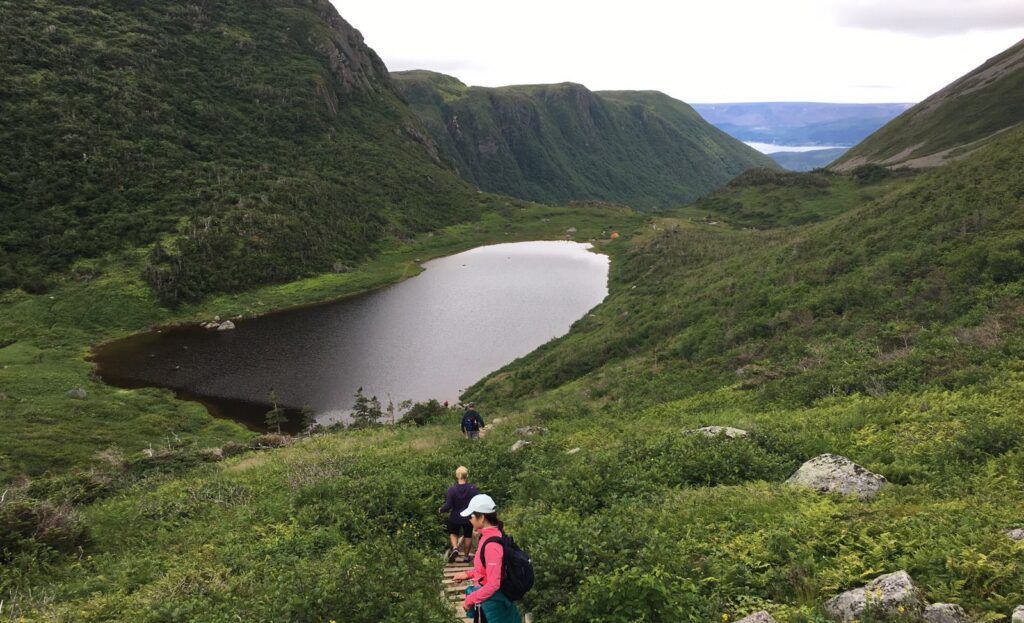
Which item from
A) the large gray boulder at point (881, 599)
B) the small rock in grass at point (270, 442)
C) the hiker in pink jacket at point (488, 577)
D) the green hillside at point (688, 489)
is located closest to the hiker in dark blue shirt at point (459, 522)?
the green hillside at point (688, 489)

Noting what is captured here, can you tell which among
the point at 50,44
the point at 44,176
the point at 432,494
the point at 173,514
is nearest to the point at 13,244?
the point at 44,176

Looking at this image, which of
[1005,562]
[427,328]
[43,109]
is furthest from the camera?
[43,109]

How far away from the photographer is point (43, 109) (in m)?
94.4

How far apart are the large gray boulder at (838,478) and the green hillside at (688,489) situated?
0.44 metres

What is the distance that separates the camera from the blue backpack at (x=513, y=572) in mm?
7469

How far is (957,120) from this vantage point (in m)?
126

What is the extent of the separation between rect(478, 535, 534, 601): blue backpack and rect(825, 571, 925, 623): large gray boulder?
181 inches

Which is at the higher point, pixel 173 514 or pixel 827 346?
pixel 827 346

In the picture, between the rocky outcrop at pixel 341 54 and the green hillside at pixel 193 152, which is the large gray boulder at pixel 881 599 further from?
the rocky outcrop at pixel 341 54

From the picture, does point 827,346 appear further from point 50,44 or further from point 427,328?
point 50,44

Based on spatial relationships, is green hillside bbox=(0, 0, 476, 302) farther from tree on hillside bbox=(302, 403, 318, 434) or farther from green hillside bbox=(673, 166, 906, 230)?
green hillside bbox=(673, 166, 906, 230)

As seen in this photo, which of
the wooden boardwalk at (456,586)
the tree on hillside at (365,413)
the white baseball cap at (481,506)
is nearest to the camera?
the white baseball cap at (481,506)

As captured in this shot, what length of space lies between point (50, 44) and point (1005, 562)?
160 meters

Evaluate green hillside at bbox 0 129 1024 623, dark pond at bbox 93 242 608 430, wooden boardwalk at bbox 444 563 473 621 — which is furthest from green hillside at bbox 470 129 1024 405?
wooden boardwalk at bbox 444 563 473 621
